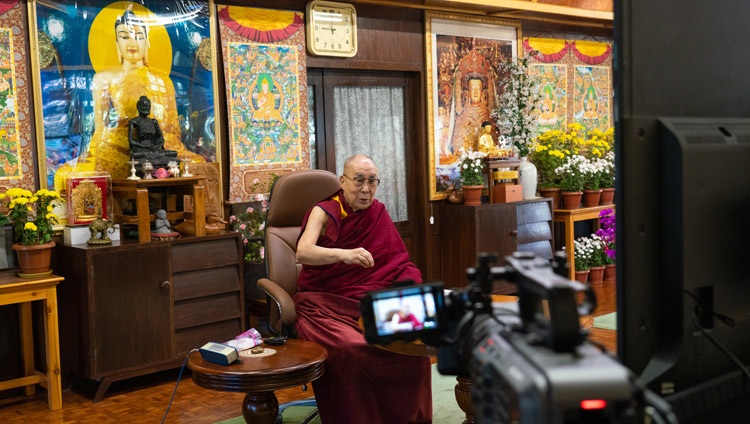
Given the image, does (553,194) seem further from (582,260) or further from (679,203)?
(679,203)

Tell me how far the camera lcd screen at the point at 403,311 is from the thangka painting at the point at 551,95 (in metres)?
6.43

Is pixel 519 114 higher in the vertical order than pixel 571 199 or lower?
higher

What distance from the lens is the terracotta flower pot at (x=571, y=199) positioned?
23.4 feet

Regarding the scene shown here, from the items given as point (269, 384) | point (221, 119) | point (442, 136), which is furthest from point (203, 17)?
point (269, 384)

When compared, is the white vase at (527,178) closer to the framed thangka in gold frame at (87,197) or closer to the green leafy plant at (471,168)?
the green leafy plant at (471,168)

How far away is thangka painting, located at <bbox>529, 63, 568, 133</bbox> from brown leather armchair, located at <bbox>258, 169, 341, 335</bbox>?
3.71 meters

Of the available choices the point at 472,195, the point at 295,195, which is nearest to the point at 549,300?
the point at 295,195

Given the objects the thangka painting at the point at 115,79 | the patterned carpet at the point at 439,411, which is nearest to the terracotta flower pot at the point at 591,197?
the patterned carpet at the point at 439,411

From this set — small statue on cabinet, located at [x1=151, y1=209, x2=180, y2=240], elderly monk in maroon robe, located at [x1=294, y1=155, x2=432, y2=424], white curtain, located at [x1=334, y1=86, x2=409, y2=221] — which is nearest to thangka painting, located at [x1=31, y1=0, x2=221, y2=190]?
small statue on cabinet, located at [x1=151, y1=209, x2=180, y2=240]

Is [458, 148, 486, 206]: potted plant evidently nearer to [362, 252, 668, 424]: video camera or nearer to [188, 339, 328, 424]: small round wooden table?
[188, 339, 328, 424]: small round wooden table

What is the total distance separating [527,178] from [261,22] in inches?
102

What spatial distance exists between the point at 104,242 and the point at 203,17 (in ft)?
5.32

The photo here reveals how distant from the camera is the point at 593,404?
0.66 metres

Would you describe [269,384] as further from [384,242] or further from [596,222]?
[596,222]
